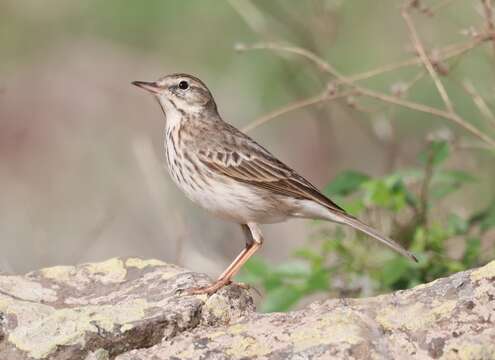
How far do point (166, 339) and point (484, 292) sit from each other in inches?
53.0

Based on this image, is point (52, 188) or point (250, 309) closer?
point (250, 309)

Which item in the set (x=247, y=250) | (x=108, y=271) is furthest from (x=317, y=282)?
(x=108, y=271)

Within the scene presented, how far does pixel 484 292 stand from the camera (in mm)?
4508

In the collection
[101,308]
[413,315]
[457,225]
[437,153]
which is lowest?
[101,308]

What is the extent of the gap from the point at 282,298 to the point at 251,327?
1.91 meters

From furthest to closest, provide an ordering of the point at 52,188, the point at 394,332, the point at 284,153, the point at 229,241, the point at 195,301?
1. the point at 284,153
2. the point at 52,188
3. the point at 229,241
4. the point at 195,301
5. the point at 394,332

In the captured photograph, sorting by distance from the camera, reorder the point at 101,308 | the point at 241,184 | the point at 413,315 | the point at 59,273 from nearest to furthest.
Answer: the point at 413,315, the point at 101,308, the point at 59,273, the point at 241,184

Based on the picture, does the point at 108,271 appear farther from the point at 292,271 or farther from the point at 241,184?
the point at 292,271

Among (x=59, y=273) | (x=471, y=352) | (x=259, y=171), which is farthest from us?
(x=259, y=171)

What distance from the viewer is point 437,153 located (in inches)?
262

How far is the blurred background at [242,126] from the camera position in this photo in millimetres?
6852

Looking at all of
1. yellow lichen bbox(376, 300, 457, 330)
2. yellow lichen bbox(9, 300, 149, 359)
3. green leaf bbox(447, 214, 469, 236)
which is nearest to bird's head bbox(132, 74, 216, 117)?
green leaf bbox(447, 214, 469, 236)

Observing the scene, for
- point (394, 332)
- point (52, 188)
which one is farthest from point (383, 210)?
point (52, 188)

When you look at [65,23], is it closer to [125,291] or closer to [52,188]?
[52,188]
